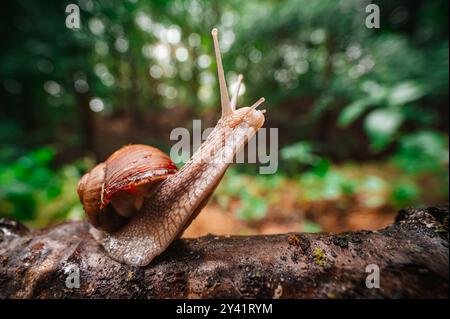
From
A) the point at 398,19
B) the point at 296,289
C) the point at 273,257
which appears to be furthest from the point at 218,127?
the point at 398,19

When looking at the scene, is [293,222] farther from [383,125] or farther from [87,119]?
[87,119]

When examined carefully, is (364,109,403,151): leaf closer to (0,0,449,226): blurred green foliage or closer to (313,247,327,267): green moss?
(0,0,449,226): blurred green foliage

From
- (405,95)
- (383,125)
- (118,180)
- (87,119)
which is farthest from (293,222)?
(87,119)

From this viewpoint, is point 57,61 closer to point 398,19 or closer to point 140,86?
point 398,19

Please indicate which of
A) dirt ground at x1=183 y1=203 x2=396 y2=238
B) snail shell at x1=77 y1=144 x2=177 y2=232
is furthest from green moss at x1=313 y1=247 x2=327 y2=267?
dirt ground at x1=183 y1=203 x2=396 y2=238

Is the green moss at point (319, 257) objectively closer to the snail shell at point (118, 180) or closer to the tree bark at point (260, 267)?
the tree bark at point (260, 267)
